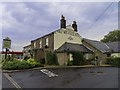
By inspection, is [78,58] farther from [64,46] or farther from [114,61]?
[114,61]

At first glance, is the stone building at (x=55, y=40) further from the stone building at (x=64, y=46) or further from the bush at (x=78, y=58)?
the bush at (x=78, y=58)

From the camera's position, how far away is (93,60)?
3903 cm

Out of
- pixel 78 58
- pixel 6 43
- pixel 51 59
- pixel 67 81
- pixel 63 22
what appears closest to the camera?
pixel 67 81

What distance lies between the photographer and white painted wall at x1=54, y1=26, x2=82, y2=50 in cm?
3831

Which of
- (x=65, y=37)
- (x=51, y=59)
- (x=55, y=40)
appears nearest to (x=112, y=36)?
(x=65, y=37)

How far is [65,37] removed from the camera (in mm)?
41031

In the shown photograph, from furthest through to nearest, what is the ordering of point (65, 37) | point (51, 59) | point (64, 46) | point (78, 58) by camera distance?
point (65, 37) < point (64, 46) < point (78, 58) < point (51, 59)

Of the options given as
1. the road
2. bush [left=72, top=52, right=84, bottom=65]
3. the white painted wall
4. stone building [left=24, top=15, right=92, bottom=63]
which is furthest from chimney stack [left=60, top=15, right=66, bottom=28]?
the road

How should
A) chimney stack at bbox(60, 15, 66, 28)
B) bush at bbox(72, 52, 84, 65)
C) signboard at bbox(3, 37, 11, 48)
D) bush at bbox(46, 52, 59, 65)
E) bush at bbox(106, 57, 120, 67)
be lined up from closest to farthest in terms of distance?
bush at bbox(46, 52, 59, 65)
bush at bbox(72, 52, 84, 65)
signboard at bbox(3, 37, 11, 48)
bush at bbox(106, 57, 120, 67)
chimney stack at bbox(60, 15, 66, 28)

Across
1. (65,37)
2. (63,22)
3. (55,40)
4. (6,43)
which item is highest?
(63,22)

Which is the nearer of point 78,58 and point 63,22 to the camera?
point 78,58

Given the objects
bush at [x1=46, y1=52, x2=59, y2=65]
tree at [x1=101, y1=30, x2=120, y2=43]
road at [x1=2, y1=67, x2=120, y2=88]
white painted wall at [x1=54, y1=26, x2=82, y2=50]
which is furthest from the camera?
tree at [x1=101, y1=30, x2=120, y2=43]

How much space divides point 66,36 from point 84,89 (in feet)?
98.3

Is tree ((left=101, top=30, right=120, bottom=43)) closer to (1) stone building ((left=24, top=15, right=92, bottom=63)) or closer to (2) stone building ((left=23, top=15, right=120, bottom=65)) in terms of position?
(2) stone building ((left=23, top=15, right=120, bottom=65))
